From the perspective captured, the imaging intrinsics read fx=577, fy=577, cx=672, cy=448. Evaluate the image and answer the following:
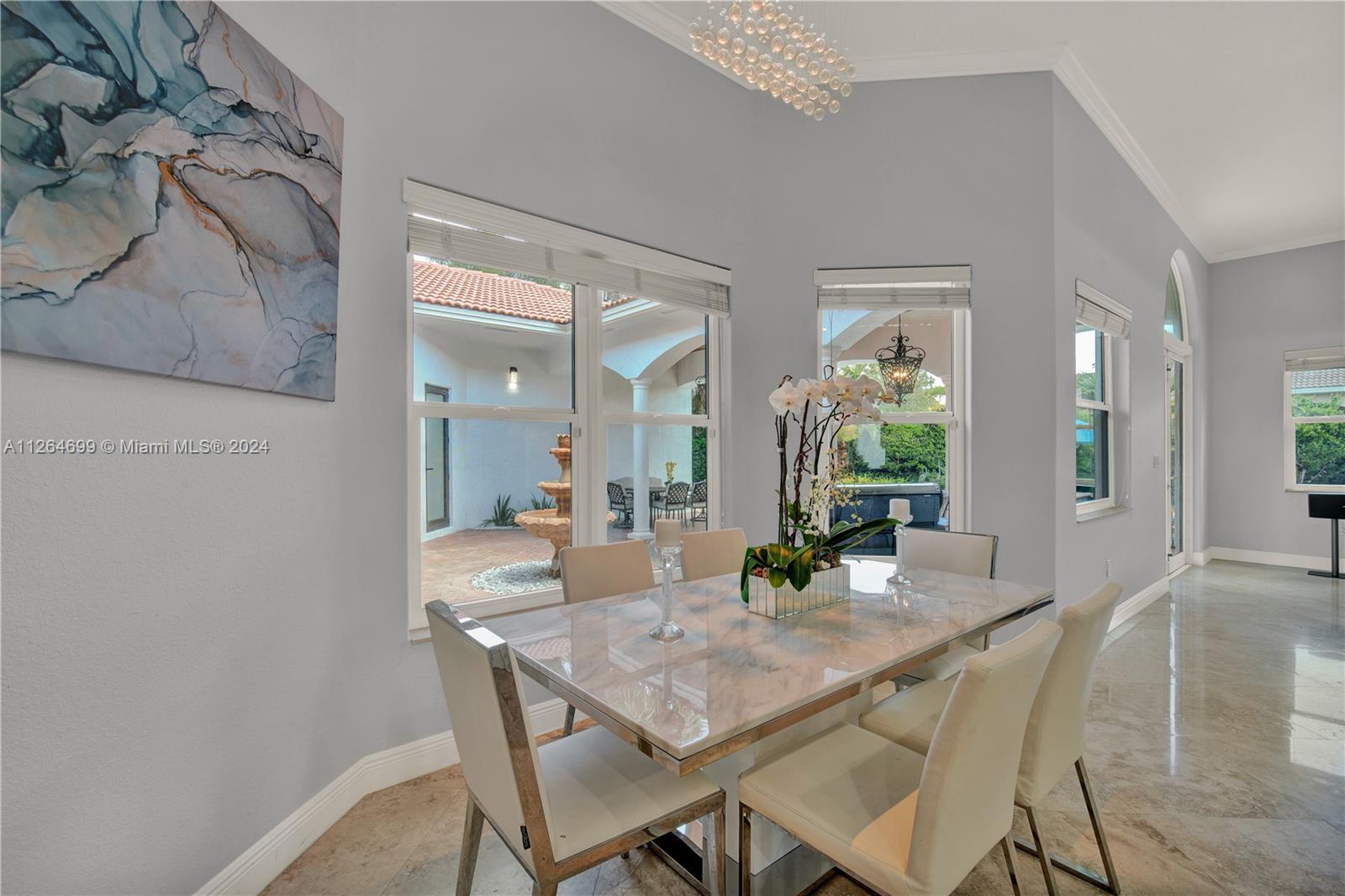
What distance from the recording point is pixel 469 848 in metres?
1.37

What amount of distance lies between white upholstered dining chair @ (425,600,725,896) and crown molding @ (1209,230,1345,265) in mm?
8081

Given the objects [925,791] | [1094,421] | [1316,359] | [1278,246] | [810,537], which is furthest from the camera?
[1278,246]

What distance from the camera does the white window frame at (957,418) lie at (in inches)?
132

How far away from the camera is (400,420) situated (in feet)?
7.04

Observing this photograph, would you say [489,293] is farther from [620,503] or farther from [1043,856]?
[1043,856]

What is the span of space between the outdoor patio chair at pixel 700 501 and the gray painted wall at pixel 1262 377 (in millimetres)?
6519

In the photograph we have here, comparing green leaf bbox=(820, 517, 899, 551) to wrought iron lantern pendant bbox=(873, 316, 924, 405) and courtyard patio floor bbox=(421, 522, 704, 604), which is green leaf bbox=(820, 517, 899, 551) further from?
wrought iron lantern pendant bbox=(873, 316, 924, 405)

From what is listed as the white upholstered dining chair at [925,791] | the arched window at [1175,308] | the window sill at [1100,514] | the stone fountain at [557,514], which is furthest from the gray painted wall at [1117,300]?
the stone fountain at [557,514]

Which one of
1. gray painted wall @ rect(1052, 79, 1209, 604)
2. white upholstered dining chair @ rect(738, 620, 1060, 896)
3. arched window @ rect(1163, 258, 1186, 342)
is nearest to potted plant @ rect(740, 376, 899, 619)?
white upholstered dining chair @ rect(738, 620, 1060, 896)

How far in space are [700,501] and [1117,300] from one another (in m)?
3.40

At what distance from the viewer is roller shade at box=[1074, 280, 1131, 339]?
3.55m

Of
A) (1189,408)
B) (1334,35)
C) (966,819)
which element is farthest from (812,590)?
(1189,408)

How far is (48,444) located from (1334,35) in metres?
5.53

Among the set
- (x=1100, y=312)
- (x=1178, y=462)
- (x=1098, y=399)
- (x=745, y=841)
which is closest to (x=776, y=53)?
(x=745, y=841)
